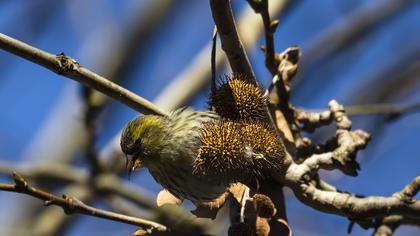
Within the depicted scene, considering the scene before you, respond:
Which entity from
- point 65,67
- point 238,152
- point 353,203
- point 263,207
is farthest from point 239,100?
point 65,67

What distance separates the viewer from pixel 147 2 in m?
7.48

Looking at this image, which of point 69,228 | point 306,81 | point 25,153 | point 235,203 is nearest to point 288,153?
point 235,203

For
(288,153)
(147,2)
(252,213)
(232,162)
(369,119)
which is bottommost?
(252,213)

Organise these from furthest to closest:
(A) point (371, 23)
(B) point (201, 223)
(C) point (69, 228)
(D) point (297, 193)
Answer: (A) point (371, 23), (C) point (69, 228), (B) point (201, 223), (D) point (297, 193)

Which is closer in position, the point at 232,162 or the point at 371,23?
the point at 232,162

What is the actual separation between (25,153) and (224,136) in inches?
206

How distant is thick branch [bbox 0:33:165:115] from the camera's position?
7.84 ft

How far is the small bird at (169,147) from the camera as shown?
133 inches

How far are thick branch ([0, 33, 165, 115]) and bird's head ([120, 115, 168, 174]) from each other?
79cm

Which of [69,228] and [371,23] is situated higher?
[371,23]

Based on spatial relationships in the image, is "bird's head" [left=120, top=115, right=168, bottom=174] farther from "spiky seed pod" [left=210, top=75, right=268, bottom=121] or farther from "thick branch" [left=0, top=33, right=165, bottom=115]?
"thick branch" [left=0, top=33, right=165, bottom=115]

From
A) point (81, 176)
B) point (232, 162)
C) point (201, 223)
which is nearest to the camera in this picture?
point (232, 162)

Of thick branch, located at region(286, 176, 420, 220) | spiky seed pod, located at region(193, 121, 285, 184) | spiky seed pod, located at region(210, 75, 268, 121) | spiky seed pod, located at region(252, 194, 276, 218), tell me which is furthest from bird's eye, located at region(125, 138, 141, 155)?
spiky seed pod, located at region(252, 194, 276, 218)

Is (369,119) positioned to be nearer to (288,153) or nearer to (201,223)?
(201,223)
